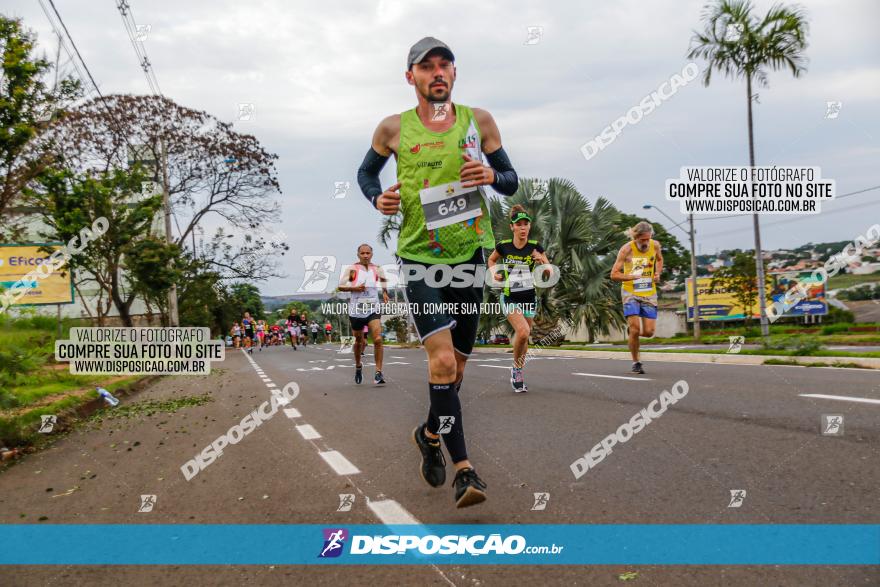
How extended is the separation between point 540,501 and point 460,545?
0.73 meters

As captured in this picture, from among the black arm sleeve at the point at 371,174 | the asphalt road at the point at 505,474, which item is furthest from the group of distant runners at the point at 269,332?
the black arm sleeve at the point at 371,174

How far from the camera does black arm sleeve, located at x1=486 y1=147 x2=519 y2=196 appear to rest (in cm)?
418

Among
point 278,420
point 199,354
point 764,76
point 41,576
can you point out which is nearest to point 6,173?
point 278,420

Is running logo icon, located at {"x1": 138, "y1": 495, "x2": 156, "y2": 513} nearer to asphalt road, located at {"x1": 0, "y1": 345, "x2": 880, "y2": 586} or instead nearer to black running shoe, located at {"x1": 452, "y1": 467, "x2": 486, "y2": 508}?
asphalt road, located at {"x1": 0, "y1": 345, "x2": 880, "y2": 586}

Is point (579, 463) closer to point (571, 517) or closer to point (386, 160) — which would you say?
point (571, 517)

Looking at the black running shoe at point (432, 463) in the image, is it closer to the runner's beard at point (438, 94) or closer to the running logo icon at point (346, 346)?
the runner's beard at point (438, 94)

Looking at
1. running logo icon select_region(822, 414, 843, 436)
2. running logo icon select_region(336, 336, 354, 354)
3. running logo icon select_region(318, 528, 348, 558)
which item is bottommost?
running logo icon select_region(336, 336, 354, 354)

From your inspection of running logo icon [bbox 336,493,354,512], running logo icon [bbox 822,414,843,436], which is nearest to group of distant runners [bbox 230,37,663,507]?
running logo icon [bbox 336,493,354,512]

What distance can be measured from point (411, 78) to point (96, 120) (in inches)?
1165

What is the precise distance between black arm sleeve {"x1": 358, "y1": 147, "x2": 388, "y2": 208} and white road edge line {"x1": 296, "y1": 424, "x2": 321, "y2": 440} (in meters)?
2.89

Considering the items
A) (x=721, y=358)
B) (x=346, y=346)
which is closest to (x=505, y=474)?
(x=721, y=358)

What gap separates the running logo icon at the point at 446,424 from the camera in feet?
12.4

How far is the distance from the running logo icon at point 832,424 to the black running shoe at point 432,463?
2.84m

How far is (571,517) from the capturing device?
11.1 feet
